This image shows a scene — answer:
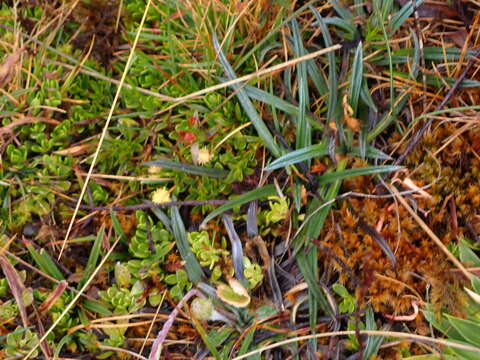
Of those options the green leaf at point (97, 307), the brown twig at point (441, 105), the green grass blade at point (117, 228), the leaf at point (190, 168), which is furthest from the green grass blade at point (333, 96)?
the green leaf at point (97, 307)

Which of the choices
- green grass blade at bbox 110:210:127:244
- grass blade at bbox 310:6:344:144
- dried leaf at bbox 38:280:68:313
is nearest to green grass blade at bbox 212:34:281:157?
grass blade at bbox 310:6:344:144

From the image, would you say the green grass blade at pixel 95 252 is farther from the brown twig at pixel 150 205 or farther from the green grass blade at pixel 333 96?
the green grass blade at pixel 333 96

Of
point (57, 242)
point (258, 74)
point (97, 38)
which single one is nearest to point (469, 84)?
point (258, 74)

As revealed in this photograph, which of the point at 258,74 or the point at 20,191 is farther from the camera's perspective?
the point at 20,191

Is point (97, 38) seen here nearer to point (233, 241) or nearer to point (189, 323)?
point (233, 241)

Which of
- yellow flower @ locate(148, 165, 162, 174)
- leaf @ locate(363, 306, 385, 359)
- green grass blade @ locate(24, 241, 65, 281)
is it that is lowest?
leaf @ locate(363, 306, 385, 359)

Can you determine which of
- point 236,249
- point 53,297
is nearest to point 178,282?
point 236,249

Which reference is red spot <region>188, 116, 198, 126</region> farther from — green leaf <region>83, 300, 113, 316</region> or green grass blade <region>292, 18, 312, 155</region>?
green leaf <region>83, 300, 113, 316</region>
